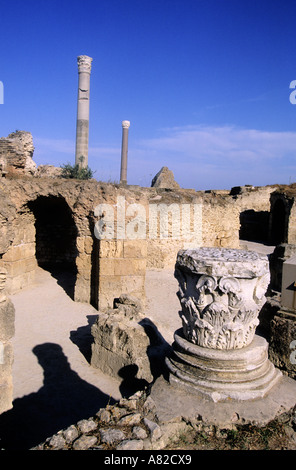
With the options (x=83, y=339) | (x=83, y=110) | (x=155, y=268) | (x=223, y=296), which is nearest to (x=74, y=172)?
(x=83, y=110)

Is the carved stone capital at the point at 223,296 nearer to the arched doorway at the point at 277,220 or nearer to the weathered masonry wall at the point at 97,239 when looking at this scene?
the weathered masonry wall at the point at 97,239

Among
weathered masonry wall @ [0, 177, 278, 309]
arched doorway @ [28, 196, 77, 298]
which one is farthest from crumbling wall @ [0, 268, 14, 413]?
Answer: arched doorway @ [28, 196, 77, 298]

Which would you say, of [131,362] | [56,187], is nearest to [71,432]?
[131,362]

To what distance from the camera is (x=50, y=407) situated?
4.52 m

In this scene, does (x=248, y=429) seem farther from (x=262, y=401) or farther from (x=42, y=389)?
(x=42, y=389)

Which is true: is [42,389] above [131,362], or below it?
below

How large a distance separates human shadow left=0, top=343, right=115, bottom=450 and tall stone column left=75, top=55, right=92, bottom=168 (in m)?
18.8

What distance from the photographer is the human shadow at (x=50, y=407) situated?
3.95m

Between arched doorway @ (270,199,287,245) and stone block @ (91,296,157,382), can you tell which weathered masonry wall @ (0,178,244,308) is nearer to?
stone block @ (91,296,157,382)

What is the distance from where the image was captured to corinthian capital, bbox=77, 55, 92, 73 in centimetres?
2327

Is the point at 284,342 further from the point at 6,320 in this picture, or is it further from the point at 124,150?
the point at 124,150

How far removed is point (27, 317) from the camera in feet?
23.9

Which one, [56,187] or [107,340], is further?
[56,187]

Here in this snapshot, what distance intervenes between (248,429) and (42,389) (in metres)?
3.27
